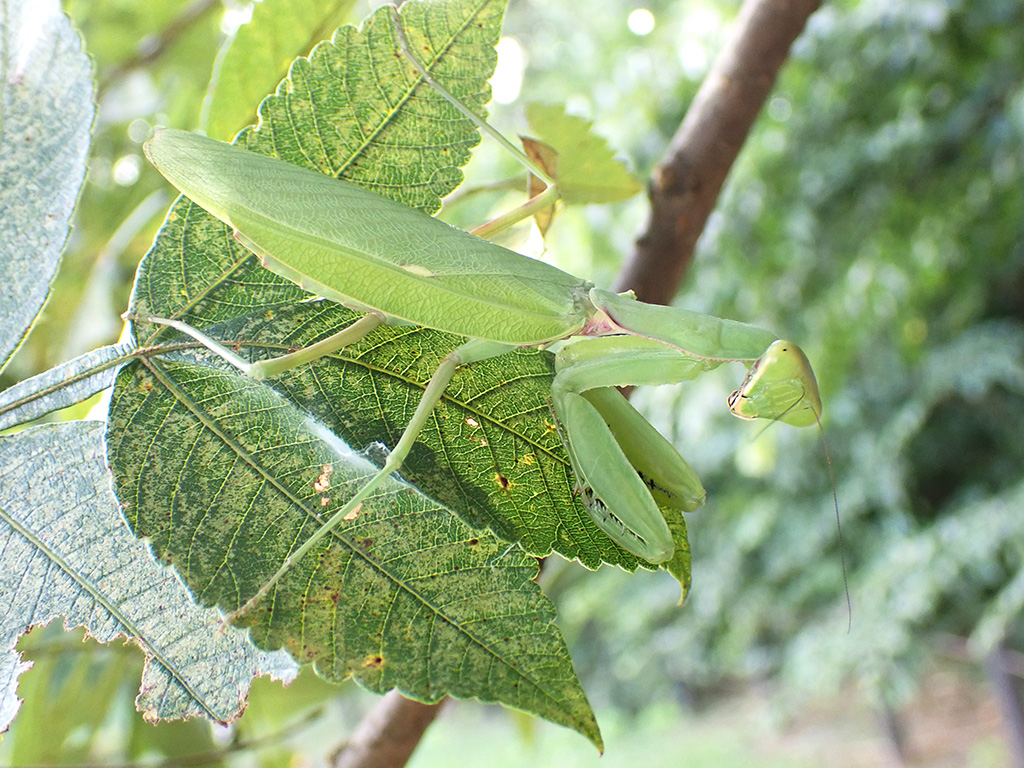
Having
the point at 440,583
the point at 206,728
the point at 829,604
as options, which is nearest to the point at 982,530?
the point at 829,604

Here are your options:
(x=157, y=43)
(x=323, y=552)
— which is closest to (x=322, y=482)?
(x=323, y=552)

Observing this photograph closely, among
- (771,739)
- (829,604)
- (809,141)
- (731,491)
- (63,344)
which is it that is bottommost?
(771,739)

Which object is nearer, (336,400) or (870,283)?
(336,400)

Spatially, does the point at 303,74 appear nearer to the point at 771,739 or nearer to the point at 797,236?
the point at 797,236

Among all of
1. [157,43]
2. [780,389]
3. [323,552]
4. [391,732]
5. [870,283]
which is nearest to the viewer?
[323,552]

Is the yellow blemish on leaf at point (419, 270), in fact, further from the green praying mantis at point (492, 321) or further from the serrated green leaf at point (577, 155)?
the serrated green leaf at point (577, 155)

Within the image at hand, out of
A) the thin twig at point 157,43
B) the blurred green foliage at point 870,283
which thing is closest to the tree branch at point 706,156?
the thin twig at point 157,43

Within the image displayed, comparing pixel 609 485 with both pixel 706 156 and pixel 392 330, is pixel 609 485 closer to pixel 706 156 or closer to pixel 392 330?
pixel 392 330
